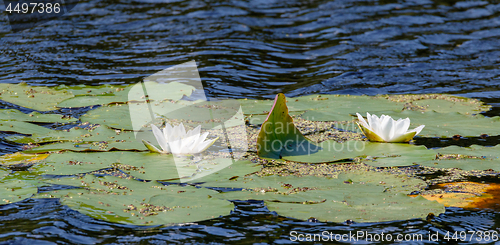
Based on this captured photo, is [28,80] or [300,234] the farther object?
[28,80]

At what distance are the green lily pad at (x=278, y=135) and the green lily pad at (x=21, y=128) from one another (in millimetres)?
1475

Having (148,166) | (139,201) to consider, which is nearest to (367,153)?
(148,166)

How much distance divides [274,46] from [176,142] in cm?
369

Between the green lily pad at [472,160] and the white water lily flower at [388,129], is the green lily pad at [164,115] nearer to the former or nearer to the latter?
the white water lily flower at [388,129]

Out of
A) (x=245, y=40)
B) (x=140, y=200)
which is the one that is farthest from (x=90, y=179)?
(x=245, y=40)

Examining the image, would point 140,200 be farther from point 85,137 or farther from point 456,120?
point 456,120

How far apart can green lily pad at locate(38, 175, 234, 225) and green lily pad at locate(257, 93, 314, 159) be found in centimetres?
56

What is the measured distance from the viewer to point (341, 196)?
2.11 metres

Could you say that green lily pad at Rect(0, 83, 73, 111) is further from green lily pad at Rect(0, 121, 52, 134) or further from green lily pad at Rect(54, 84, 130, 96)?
green lily pad at Rect(0, 121, 52, 134)

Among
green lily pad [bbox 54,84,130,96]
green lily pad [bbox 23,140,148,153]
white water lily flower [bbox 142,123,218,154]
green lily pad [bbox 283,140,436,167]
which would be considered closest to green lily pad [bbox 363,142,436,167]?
green lily pad [bbox 283,140,436,167]

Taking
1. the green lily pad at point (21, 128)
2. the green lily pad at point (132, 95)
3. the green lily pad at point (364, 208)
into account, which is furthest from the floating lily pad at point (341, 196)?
the green lily pad at point (132, 95)

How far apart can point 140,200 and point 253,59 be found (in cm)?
364

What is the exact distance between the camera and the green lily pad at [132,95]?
3568mm

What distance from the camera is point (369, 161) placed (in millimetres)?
2582
